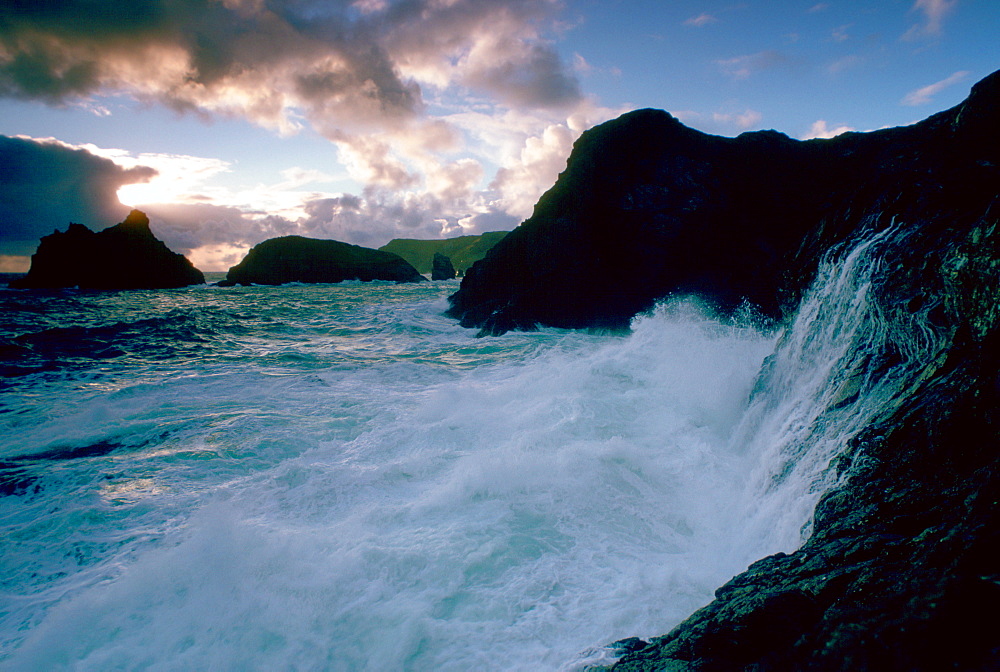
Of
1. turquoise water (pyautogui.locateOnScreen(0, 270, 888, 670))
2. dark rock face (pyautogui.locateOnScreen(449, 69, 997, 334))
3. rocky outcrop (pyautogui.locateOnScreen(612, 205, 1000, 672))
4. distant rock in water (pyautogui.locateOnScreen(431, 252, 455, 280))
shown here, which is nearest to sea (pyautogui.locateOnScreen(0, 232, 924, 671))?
turquoise water (pyautogui.locateOnScreen(0, 270, 888, 670))

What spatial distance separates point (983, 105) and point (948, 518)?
19.4 feet

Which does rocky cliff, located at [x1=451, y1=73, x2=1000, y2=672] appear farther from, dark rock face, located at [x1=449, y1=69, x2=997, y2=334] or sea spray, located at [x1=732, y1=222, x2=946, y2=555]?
dark rock face, located at [x1=449, y1=69, x2=997, y2=334]

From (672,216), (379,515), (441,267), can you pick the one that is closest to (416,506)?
(379,515)

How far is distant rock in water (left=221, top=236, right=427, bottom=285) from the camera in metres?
76.2

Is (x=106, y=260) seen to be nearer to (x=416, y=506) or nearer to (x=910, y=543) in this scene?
(x=416, y=506)

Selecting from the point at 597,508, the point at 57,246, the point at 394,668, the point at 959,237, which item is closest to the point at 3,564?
the point at 394,668

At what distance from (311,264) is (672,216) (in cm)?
7658

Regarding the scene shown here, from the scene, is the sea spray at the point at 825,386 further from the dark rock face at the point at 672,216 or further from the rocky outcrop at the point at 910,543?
the dark rock face at the point at 672,216

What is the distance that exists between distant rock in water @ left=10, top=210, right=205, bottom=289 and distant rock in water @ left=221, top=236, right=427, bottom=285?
12.8 meters

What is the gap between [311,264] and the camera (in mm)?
78188

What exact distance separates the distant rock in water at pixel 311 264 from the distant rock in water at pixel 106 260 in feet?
41.9

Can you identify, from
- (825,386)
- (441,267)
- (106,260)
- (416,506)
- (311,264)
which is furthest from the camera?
(441,267)

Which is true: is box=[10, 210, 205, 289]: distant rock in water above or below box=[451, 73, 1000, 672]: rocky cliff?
above

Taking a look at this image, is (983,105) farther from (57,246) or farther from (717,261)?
(57,246)
